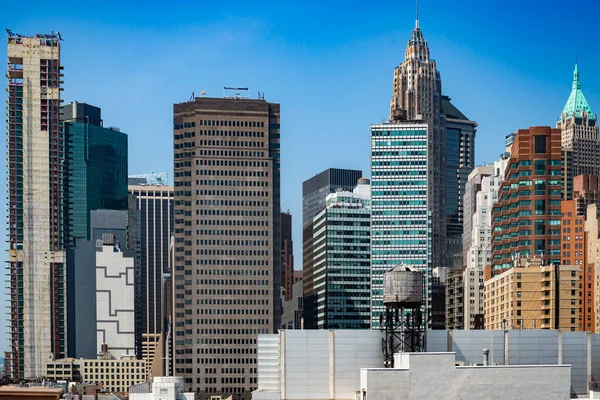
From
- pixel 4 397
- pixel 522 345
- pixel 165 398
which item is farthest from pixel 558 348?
pixel 4 397

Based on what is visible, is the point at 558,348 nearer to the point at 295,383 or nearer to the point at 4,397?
the point at 295,383

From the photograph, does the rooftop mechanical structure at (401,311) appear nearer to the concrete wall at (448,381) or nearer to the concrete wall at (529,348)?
the concrete wall at (529,348)

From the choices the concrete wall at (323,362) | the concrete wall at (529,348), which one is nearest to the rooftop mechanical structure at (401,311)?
the concrete wall at (323,362)

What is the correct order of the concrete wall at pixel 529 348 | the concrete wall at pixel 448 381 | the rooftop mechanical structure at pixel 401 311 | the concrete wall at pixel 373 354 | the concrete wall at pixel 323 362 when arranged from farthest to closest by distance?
the concrete wall at pixel 529 348
the rooftop mechanical structure at pixel 401 311
the concrete wall at pixel 373 354
the concrete wall at pixel 323 362
the concrete wall at pixel 448 381

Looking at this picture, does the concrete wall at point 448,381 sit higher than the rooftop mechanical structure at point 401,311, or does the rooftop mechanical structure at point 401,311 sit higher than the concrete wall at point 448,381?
the rooftop mechanical structure at point 401,311

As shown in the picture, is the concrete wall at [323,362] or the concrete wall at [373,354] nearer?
the concrete wall at [323,362]

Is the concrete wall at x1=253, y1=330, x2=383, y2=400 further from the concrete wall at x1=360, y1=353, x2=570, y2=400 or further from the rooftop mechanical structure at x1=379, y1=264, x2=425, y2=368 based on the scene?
the concrete wall at x1=360, y1=353, x2=570, y2=400

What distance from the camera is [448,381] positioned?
401ft

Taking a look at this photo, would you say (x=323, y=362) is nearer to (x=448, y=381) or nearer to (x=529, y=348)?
(x=448, y=381)

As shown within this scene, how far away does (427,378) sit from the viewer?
400 feet

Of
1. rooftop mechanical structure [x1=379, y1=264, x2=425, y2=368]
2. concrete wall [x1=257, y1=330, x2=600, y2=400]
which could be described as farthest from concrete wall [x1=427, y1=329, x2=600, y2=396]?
rooftop mechanical structure [x1=379, y1=264, x2=425, y2=368]

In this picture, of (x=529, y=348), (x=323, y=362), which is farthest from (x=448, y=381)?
(x=529, y=348)

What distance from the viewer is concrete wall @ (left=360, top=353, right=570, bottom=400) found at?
122 m

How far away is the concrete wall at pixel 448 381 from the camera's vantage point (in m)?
122
